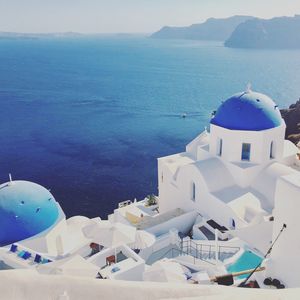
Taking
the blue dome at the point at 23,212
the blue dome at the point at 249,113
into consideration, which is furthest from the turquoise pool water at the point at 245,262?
the blue dome at the point at 23,212

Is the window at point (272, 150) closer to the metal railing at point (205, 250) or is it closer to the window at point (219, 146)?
the window at point (219, 146)

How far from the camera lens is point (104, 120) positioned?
201 feet

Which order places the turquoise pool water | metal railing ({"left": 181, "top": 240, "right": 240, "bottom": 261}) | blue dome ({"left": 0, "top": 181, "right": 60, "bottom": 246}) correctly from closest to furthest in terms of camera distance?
the turquoise pool water → blue dome ({"left": 0, "top": 181, "right": 60, "bottom": 246}) → metal railing ({"left": 181, "top": 240, "right": 240, "bottom": 261})

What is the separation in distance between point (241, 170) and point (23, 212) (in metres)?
12.3

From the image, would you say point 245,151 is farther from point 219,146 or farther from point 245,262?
point 245,262

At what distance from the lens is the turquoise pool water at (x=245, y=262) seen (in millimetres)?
16859

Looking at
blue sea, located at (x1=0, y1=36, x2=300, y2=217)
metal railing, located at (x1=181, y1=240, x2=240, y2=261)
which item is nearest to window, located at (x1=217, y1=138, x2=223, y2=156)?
metal railing, located at (x1=181, y1=240, x2=240, y2=261)

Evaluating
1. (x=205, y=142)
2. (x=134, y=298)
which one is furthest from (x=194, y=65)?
(x=134, y=298)

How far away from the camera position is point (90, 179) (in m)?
40.4

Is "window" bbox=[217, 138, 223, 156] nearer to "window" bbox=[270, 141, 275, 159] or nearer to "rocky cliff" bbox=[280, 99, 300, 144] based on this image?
"window" bbox=[270, 141, 275, 159]

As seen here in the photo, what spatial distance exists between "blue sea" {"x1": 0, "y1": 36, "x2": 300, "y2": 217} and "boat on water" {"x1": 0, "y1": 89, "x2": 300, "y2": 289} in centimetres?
1404

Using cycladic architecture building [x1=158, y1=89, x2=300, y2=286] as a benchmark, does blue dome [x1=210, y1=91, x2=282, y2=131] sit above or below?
above

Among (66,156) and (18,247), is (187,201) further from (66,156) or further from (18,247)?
(66,156)

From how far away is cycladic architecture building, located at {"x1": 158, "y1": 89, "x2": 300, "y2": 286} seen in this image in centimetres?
1972
